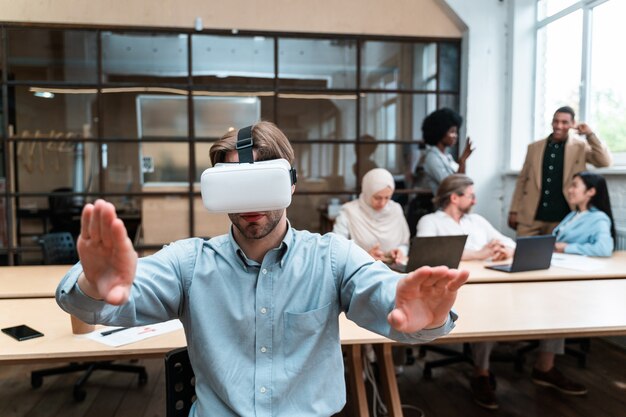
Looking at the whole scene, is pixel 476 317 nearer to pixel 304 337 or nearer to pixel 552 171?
pixel 304 337

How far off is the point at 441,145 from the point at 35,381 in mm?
3277

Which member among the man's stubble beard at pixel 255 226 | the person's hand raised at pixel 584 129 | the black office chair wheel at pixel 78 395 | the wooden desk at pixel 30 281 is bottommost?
the black office chair wheel at pixel 78 395

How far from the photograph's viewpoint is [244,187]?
1.00 metres

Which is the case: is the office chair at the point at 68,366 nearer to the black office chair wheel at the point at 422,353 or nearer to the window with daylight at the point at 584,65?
the black office chair wheel at the point at 422,353

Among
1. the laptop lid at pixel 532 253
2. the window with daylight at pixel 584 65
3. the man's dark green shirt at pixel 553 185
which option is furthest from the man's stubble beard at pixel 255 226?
the window with daylight at pixel 584 65

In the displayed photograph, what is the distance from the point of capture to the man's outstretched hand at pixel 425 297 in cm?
94

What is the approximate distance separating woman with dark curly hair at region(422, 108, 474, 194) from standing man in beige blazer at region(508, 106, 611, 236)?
1.68ft

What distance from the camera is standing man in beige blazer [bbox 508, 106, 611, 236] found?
369cm

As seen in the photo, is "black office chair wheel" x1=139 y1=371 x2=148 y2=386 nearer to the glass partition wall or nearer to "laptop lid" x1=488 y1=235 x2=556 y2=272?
the glass partition wall

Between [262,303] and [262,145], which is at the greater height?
[262,145]

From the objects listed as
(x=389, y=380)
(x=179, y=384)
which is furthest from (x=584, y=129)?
(x=179, y=384)

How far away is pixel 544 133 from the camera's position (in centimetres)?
482

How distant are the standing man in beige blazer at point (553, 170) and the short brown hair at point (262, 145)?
3.11 m

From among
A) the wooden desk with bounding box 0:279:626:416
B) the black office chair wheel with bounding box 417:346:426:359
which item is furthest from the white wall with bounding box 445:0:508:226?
the wooden desk with bounding box 0:279:626:416
